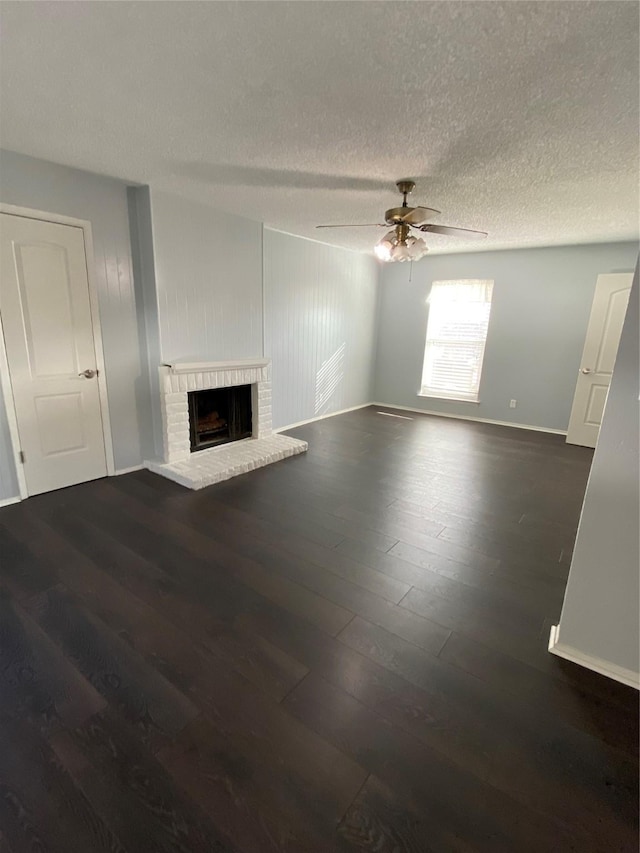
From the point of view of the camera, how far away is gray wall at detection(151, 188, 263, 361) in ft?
11.1

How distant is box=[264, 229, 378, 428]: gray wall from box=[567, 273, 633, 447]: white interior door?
10.1 feet

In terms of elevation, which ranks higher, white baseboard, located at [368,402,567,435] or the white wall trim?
white baseboard, located at [368,402,567,435]

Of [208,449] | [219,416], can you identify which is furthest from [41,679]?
[219,416]

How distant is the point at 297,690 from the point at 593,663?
1.27m

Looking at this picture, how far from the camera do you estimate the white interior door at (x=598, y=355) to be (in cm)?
445

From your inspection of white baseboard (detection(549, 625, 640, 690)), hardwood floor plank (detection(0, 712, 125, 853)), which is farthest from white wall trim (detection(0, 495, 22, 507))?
white baseboard (detection(549, 625, 640, 690))

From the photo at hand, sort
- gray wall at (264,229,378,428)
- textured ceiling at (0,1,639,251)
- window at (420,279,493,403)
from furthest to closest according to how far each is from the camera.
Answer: window at (420,279,493,403)
gray wall at (264,229,378,428)
textured ceiling at (0,1,639,251)

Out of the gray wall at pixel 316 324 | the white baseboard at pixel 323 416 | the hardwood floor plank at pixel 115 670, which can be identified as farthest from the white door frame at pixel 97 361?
the white baseboard at pixel 323 416

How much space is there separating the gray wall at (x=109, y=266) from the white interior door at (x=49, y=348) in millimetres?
121

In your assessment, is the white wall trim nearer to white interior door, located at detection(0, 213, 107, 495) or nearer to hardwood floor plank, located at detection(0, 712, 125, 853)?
white interior door, located at detection(0, 213, 107, 495)

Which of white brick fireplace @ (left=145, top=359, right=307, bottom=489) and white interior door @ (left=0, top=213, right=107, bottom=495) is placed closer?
white interior door @ (left=0, top=213, right=107, bottom=495)

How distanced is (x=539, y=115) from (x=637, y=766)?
2756mm

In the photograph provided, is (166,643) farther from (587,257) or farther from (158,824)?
(587,257)

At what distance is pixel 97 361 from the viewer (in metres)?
3.25
